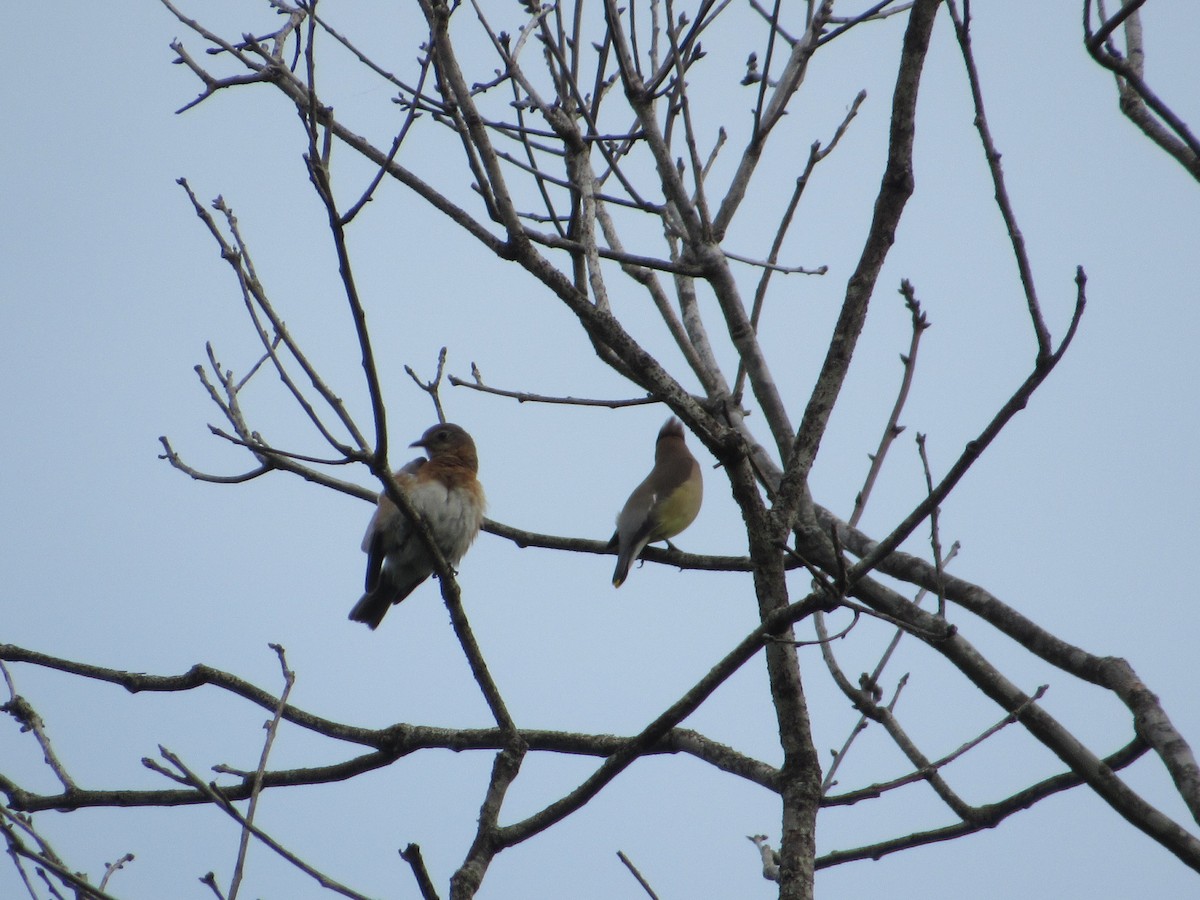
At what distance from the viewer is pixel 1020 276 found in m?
2.70

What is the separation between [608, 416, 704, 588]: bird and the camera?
7531 mm

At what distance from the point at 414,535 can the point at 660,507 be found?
6.15 ft

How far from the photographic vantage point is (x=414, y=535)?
21.7 ft

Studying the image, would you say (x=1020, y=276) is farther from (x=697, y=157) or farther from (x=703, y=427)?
(x=697, y=157)

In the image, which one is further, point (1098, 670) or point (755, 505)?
point (1098, 670)

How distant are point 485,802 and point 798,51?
11.5 feet

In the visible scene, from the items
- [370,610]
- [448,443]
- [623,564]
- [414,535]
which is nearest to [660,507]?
[623,564]

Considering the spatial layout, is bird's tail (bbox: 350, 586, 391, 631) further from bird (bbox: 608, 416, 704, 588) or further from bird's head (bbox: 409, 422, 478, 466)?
bird (bbox: 608, 416, 704, 588)

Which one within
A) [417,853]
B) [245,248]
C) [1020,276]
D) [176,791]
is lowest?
[417,853]

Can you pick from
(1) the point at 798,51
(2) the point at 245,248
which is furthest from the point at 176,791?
(1) the point at 798,51

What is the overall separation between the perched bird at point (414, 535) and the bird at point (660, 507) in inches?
38.4

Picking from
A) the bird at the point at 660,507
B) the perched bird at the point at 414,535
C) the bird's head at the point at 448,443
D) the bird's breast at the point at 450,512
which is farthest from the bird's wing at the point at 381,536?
the bird at the point at 660,507

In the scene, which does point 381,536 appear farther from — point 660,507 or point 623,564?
point 660,507

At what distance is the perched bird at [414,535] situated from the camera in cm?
669
